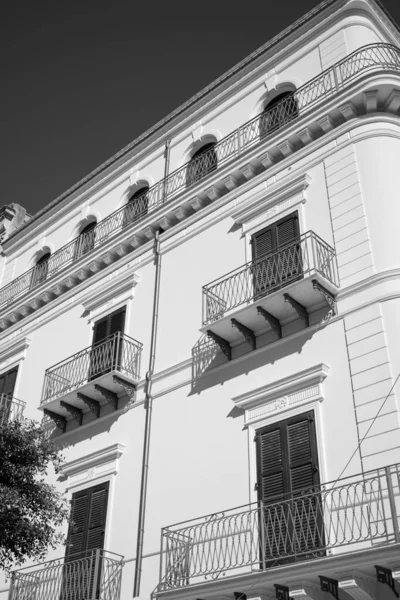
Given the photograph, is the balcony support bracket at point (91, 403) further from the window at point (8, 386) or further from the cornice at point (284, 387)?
the cornice at point (284, 387)

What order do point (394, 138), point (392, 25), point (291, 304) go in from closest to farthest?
1. point (291, 304)
2. point (394, 138)
3. point (392, 25)

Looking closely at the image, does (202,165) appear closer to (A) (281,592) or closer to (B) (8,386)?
(B) (8,386)

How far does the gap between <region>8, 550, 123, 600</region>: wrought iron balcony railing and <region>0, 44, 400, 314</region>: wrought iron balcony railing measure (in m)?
8.55

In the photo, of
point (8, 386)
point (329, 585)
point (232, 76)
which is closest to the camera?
point (329, 585)

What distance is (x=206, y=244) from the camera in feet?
56.6

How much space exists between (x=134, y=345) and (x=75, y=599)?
5.47m

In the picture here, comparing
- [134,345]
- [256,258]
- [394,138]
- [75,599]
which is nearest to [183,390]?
[134,345]

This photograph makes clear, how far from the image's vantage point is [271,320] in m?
14.1

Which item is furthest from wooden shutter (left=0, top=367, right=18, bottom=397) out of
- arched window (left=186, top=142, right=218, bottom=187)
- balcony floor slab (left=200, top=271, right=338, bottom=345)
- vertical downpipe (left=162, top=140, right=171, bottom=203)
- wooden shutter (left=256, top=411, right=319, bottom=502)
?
wooden shutter (left=256, top=411, right=319, bottom=502)

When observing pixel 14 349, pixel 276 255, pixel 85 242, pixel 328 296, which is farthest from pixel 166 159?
pixel 328 296

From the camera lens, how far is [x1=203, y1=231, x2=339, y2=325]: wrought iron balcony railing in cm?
1391

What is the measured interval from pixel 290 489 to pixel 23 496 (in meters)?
4.76

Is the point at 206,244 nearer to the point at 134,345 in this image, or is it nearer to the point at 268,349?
the point at 134,345

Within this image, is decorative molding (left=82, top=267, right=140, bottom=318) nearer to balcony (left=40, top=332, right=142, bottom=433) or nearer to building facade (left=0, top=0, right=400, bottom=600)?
building facade (left=0, top=0, right=400, bottom=600)
